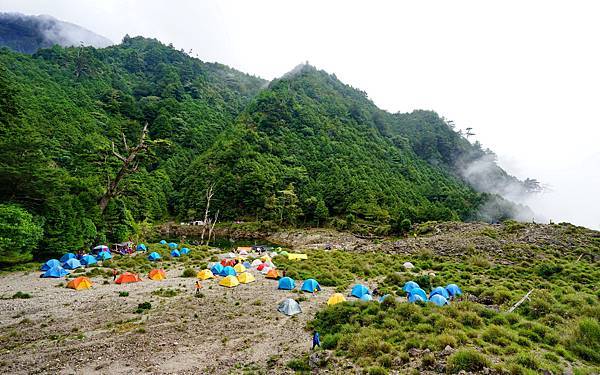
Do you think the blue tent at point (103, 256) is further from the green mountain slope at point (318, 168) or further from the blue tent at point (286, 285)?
the green mountain slope at point (318, 168)

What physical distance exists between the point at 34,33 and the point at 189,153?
149888 mm

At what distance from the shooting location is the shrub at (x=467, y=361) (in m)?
7.70

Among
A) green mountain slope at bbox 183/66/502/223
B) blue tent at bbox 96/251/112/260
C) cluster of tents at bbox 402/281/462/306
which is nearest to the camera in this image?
cluster of tents at bbox 402/281/462/306

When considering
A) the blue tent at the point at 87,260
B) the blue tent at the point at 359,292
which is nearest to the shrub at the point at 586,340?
the blue tent at the point at 359,292

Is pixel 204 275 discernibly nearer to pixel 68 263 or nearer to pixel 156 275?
pixel 156 275

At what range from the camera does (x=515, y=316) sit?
38.2 feet

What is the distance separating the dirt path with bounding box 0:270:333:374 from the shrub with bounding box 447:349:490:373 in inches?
192

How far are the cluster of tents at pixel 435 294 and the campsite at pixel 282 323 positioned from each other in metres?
0.08

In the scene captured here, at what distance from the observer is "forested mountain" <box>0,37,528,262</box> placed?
27.4 metres

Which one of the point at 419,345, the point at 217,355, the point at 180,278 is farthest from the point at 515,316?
the point at 180,278

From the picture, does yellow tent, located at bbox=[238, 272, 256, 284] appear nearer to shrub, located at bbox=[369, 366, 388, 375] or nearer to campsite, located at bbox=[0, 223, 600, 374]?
campsite, located at bbox=[0, 223, 600, 374]

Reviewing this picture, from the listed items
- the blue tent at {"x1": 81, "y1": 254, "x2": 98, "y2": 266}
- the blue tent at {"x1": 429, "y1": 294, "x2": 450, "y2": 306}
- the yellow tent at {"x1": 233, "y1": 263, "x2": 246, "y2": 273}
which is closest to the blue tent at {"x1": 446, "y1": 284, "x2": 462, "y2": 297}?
the blue tent at {"x1": 429, "y1": 294, "x2": 450, "y2": 306}

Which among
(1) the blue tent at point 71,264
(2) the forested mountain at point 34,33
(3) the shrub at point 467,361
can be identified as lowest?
(1) the blue tent at point 71,264

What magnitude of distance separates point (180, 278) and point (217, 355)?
507 inches
